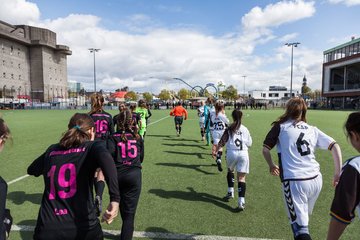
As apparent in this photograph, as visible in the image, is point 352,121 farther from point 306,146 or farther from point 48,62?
point 48,62

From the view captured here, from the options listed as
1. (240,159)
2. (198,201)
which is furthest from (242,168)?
(198,201)

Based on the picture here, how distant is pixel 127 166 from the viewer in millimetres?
3635

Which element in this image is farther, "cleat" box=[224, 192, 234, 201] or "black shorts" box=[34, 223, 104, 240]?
"cleat" box=[224, 192, 234, 201]

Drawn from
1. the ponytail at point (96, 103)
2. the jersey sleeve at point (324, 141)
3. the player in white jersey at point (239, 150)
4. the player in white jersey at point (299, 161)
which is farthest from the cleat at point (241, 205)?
the ponytail at point (96, 103)

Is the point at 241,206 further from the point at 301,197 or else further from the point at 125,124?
the point at 125,124

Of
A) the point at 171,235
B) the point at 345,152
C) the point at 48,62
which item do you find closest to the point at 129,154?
the point at 171,235

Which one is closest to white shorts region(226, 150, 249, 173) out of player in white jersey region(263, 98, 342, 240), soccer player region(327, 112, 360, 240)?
player in white jersey region(263, 98, 342, 240)

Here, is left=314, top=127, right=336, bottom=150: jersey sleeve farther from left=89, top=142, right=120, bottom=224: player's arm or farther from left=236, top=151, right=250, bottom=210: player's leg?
left=89, top=142, right=120, bottom=224: player's arm

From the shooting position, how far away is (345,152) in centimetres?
1011

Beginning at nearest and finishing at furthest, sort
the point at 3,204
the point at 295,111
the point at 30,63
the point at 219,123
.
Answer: the point at 3,204 < the point at 295,111 < the point at 219,123 < the point at 30,63

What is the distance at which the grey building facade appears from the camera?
255ft

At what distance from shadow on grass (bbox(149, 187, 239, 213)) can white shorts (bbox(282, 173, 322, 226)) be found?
2.19 m

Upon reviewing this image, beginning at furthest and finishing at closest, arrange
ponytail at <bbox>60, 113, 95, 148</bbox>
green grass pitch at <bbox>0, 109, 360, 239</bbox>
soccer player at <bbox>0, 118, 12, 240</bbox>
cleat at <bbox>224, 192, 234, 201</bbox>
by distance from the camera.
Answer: cleat at <bbox>224, 192, 234, 201</bbox> < green grass pitch at <bbox>0, 109, 360, 239</bbox> < ponytail at <bbox>60, 113, 95, 148</bbox> < soccer player at <bbox>0, 118, 12, 240</bbox>

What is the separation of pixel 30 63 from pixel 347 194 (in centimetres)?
10147
